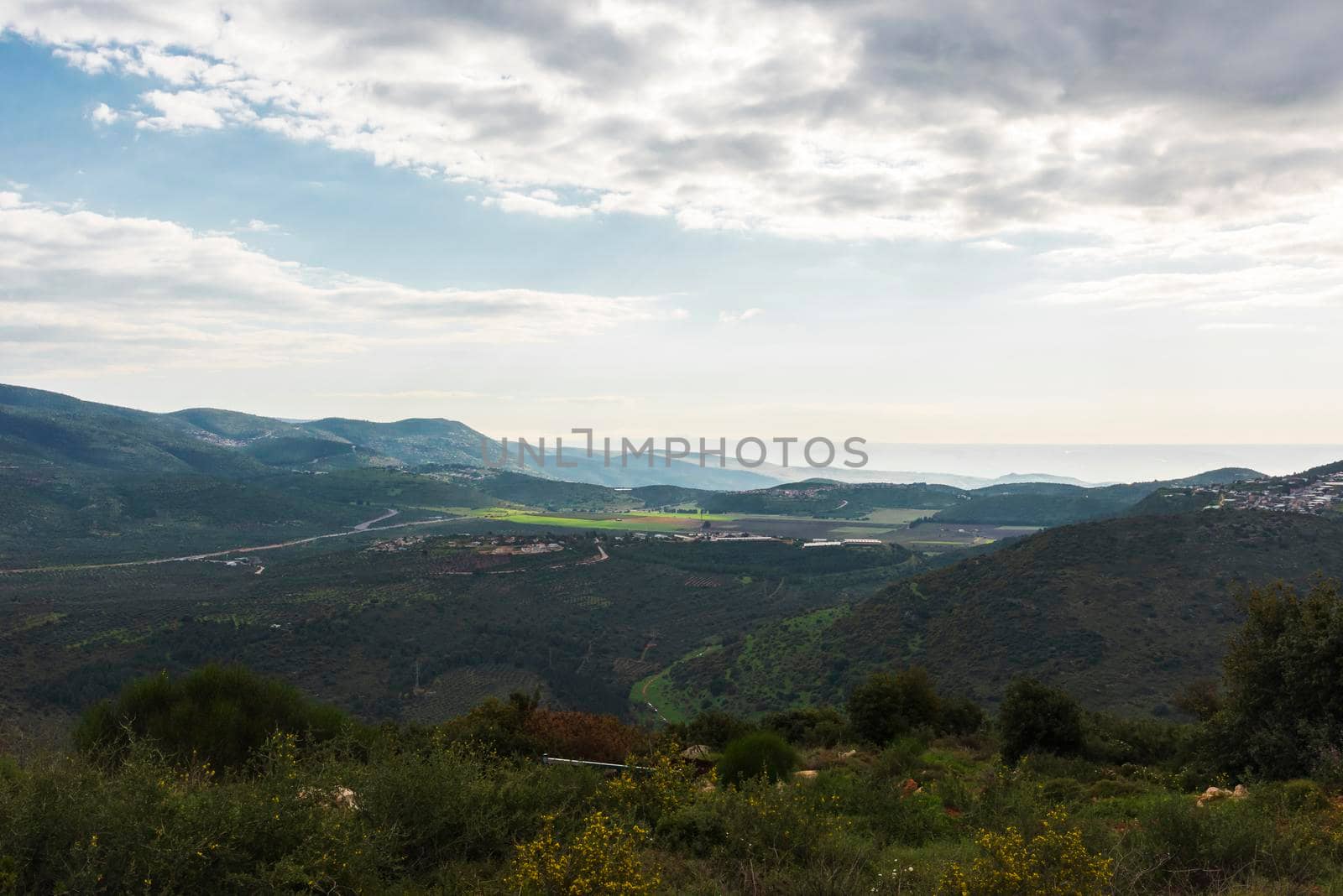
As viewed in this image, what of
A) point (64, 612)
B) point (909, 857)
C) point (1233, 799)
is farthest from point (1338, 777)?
point (64, 612)

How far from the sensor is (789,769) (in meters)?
14.9

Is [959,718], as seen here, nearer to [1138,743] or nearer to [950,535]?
[1138,743]

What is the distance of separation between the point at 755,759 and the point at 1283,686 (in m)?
10.3

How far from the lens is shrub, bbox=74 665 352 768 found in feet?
47.4

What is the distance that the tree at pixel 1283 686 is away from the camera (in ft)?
44.2

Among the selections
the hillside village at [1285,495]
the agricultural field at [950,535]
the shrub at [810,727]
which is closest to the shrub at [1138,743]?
the shrub at [810,727]

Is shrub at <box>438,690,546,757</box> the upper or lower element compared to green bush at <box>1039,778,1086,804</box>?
lower

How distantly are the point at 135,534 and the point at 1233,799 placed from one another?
126078mm

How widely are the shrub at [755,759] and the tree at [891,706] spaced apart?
792 centimetres

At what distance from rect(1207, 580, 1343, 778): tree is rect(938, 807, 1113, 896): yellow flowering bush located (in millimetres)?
9012

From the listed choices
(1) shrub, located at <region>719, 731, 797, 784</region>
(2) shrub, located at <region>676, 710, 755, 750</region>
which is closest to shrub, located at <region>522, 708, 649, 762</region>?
(2) shrub, located at <region>676, 710, 755, 750</region>

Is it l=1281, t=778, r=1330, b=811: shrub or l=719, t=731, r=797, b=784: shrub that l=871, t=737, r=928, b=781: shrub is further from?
l=1281, t=778, r=1330, b=811: shrub

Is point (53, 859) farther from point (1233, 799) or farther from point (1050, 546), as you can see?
point (1050, 546)

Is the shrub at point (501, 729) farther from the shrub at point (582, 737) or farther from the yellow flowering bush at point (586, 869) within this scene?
the yellow flowering bush at point (586, 869)
